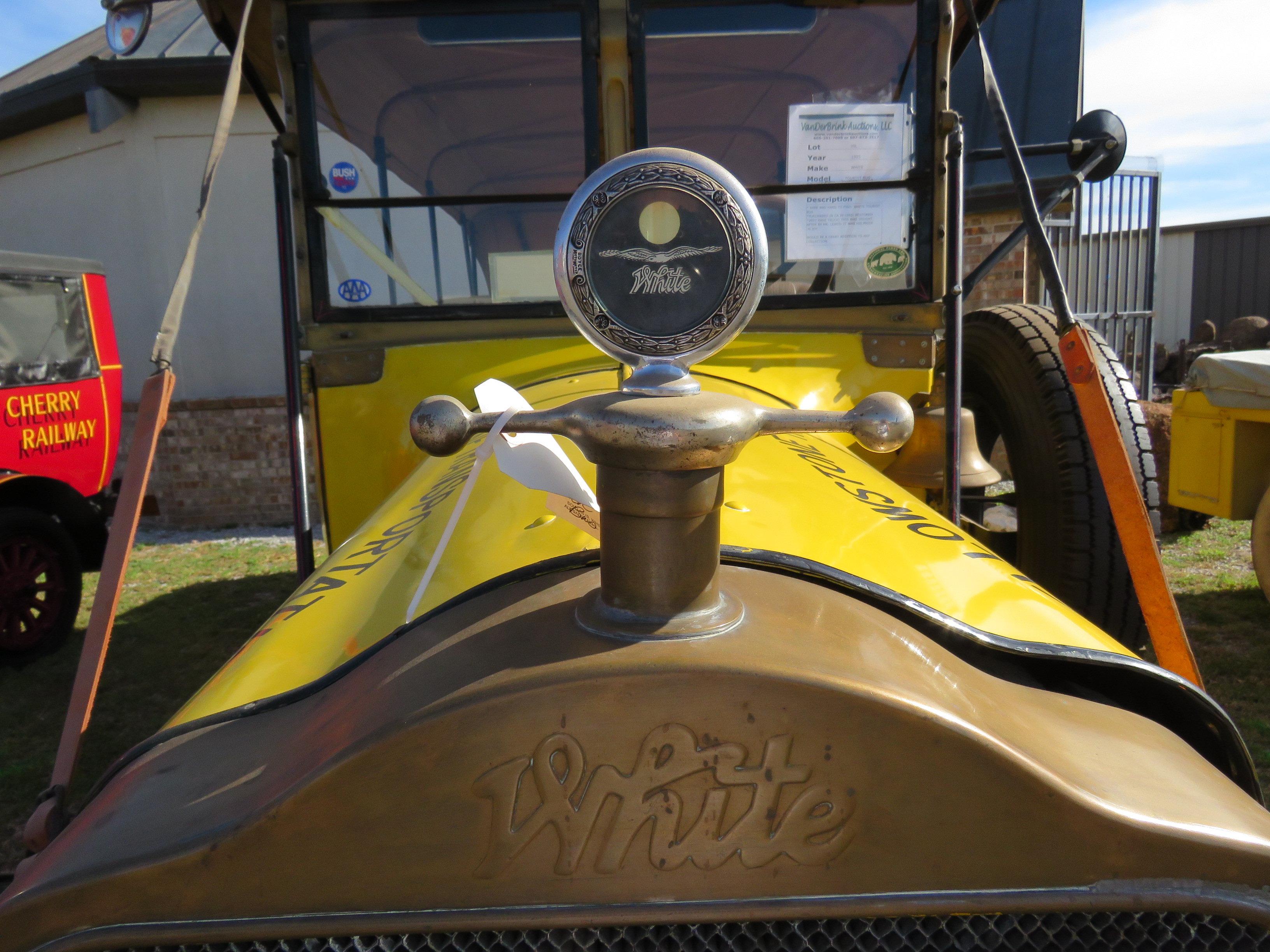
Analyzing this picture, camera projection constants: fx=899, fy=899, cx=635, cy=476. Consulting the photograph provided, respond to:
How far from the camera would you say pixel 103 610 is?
1.28 meters

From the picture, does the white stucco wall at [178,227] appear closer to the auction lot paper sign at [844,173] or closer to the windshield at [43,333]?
the windshield at [43,333]

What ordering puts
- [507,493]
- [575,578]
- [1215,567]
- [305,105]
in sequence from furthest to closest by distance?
[1215,567] → [305,105] → [507,493] → [575,578]

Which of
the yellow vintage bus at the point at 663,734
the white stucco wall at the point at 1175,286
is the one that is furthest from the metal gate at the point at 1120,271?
the yellow vintage bus at the point at 663,734

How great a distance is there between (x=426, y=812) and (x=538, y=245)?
1.69 m

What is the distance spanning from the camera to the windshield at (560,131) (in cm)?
203

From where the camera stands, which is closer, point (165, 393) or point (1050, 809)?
point (1050, 809)

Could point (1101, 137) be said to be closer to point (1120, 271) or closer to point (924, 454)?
point (924, 454)

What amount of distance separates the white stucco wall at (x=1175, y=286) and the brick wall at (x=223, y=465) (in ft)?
44.1

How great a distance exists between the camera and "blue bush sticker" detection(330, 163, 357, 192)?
2.19 m

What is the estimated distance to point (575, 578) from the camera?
3.17 ft

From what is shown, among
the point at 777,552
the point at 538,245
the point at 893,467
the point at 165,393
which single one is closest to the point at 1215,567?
the point at 893,467

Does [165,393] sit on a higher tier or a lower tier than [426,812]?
higher

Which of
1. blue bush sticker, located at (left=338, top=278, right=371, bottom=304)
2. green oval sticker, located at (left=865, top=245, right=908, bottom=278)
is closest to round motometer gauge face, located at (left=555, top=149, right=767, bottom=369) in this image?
green oval sticker, located at (left=865, top=245, right=908, bottom=278)

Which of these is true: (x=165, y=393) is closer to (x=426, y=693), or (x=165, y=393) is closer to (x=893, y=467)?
(x=426, y=693)
